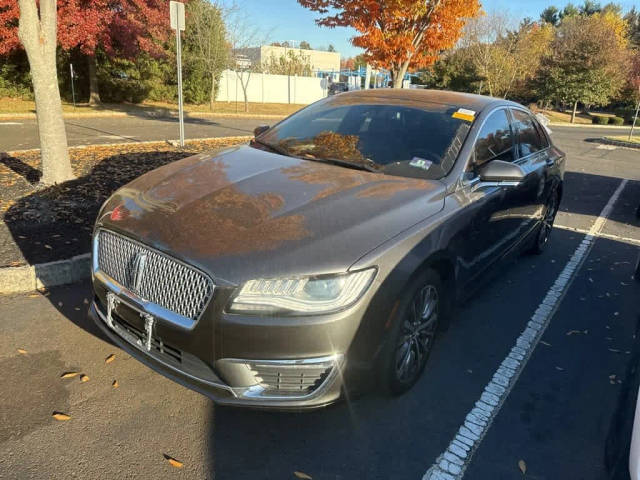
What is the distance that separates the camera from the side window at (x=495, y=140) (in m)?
3.65

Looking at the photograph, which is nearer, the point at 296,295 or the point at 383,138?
the point at 296,295

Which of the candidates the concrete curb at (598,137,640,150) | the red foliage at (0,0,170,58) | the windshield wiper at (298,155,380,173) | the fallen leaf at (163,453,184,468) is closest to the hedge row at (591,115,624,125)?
the concrete curb at (598,137,640,150)

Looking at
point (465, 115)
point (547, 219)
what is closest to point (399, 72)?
point (547, 219)

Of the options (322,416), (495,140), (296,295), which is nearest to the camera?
(296,295)

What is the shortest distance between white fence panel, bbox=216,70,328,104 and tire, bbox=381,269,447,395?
101ft

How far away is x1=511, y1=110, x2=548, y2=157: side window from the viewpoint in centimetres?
452

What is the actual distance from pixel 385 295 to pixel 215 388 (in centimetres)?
94

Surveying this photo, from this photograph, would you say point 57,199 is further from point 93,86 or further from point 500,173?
point 93,86

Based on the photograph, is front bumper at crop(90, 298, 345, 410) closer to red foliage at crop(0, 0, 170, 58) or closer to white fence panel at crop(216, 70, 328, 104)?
red foliage at crop(0, 0, 170, 58)

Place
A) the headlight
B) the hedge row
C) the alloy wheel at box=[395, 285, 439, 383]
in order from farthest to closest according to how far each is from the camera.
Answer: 1. the hedge row
2. the alloy wheel at box=[395, 285, 439, 383]
3. the headlight

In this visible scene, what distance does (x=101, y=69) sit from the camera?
79.6ft

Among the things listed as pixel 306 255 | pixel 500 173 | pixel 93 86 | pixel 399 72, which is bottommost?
pixel 306 255

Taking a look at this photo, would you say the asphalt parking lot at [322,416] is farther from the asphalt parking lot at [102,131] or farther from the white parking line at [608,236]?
the asphalt parking lot at [102,131]

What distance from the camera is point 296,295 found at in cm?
226
